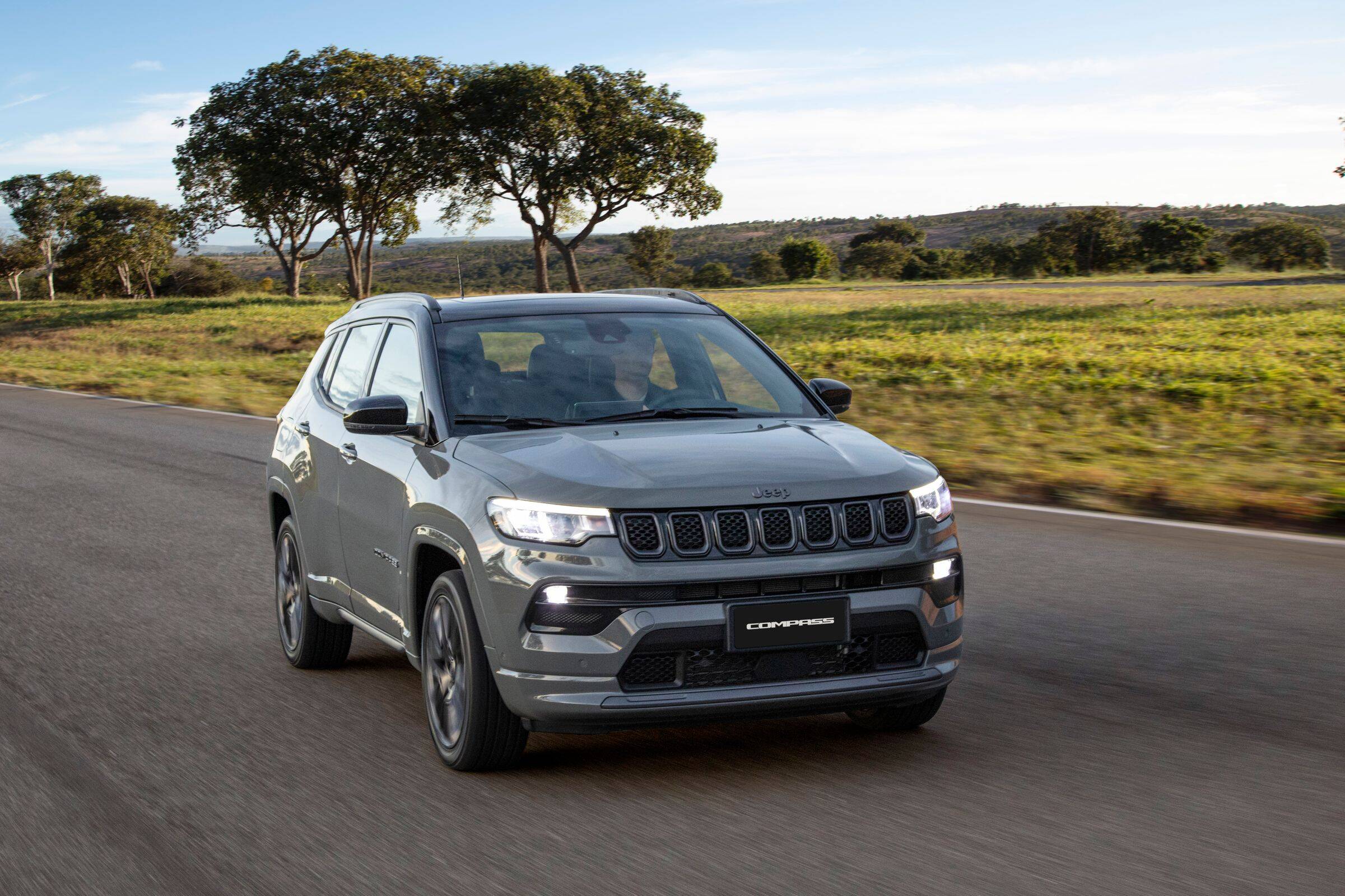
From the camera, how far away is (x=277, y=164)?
183 feet

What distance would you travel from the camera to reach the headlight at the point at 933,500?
4703 millimetres

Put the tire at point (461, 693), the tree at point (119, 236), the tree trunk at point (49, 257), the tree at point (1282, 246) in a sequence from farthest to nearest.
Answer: the tree trunk at point (49, 257), the tree at point (119, 236), the tree at point (1282, 246), the tire at point (461, 693)

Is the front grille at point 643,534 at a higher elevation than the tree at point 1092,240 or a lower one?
lower

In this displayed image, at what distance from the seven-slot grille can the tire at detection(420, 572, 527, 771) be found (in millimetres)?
698

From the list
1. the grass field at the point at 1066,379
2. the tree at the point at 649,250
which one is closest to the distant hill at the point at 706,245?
the tree at the point at 649,250

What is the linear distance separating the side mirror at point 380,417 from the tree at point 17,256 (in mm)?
105703

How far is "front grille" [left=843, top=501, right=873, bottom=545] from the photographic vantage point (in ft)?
14.8

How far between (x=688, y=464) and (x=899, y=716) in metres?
1.26

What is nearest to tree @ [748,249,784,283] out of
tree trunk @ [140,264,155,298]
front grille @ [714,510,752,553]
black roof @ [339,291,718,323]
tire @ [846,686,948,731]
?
tree trunk @ [140,264,155,298]

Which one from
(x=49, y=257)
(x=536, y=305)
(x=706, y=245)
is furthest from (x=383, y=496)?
(x=706, y=245)

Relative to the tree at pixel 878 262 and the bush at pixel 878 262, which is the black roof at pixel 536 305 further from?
the tree at pixel 878 262

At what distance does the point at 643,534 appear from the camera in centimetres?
436

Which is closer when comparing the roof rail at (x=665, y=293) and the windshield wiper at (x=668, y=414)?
the windshield wiper at (x=668, y=414)

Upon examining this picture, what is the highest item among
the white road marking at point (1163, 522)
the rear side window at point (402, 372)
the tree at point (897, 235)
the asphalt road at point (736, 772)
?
the tree at point (897, 235)
